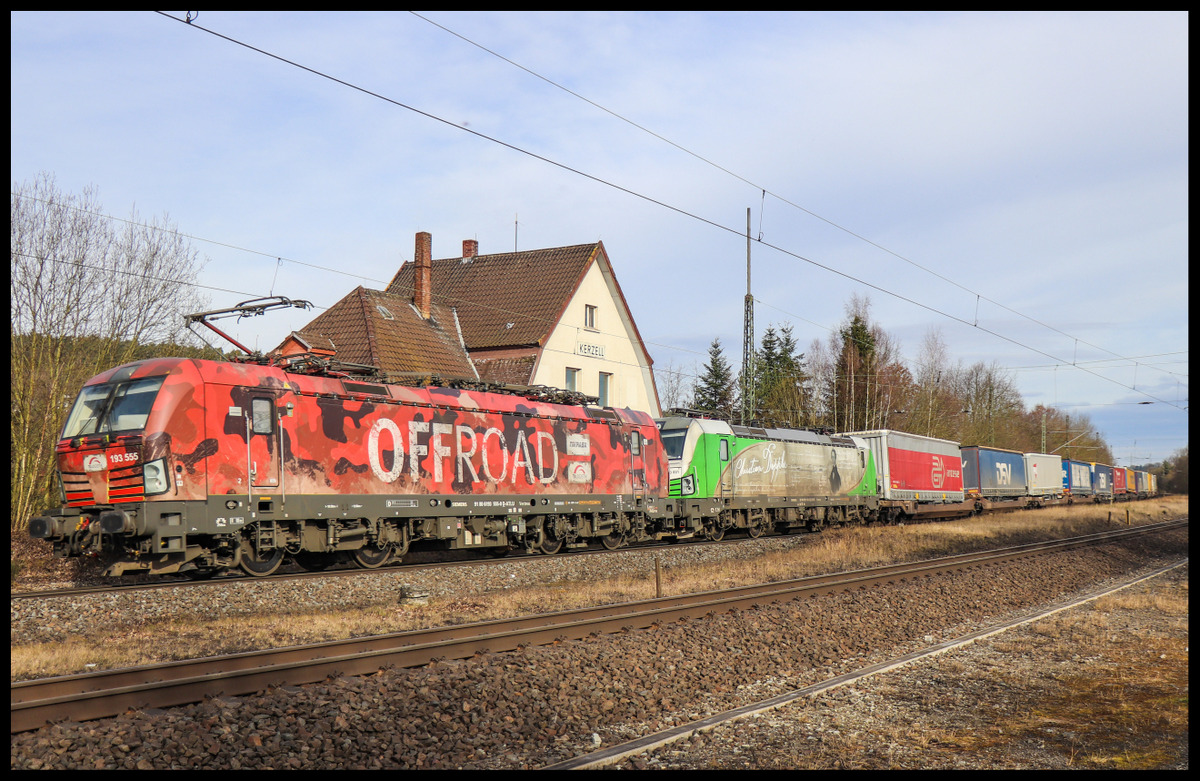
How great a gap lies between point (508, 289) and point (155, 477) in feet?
91.0

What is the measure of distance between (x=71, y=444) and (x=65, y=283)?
884cm

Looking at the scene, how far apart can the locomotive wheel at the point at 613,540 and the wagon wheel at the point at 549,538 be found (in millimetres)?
2118

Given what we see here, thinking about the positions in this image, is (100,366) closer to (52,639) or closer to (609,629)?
(52,639)

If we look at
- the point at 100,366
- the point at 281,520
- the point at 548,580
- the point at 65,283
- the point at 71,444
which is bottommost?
the point at 548,580

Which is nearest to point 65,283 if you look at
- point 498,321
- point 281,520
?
point 281,520

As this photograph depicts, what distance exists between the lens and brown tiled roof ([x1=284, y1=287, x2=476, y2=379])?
32844 mm

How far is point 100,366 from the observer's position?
Answer: 2144 centimetres

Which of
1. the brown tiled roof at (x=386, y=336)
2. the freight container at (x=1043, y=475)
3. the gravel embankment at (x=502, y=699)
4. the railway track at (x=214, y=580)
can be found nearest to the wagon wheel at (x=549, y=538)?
the railway track at (x=214, y=580)

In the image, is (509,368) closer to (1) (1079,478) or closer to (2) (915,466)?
(2) (915,466)

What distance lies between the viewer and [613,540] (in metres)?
23.5

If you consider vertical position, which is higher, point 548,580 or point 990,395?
point 990,395

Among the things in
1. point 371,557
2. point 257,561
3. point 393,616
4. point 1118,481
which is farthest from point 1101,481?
point 257,561

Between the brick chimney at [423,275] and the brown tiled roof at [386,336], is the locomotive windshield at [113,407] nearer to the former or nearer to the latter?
the brown tiled roof at [386,336]

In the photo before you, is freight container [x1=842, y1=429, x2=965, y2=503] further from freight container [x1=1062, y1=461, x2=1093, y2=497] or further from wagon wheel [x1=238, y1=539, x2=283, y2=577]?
freight container [x1=1062, y1=461, x2=1093, y2=497]
